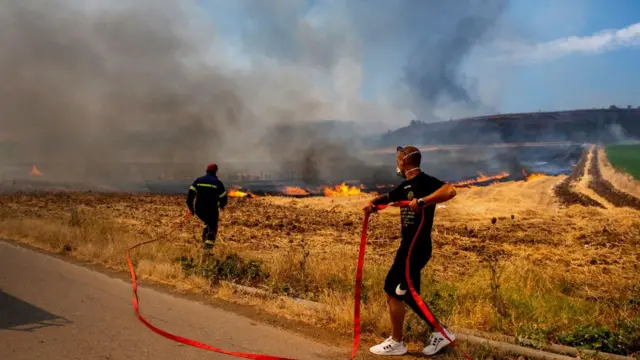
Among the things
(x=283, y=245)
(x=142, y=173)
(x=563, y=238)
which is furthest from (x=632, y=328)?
(x=142, y=173)

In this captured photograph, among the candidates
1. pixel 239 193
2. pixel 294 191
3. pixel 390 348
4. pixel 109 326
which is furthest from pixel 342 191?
pixel 390 348

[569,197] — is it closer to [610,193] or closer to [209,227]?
[610,193]

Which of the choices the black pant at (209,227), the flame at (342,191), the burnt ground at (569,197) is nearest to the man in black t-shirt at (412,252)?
the black pant at (209,227)

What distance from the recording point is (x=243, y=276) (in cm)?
780

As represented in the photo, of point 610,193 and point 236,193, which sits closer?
point 610,193

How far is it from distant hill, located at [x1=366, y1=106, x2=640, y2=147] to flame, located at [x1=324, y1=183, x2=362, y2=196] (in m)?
38.6

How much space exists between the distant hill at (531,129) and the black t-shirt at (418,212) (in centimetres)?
6420

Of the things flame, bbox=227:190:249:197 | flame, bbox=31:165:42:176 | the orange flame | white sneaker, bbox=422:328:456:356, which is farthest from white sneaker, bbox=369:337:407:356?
flame, bbox=31:165:42:176

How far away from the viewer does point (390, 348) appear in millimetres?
4500

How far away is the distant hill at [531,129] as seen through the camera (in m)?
72.4

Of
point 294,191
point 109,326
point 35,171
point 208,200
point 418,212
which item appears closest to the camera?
point 418,212

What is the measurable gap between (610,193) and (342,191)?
1446 cm

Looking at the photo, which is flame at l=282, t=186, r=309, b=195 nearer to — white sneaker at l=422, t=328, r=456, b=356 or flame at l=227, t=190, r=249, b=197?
flame at l=227, t=190, r=249, b=197

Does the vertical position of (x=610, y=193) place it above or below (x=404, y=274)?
above
